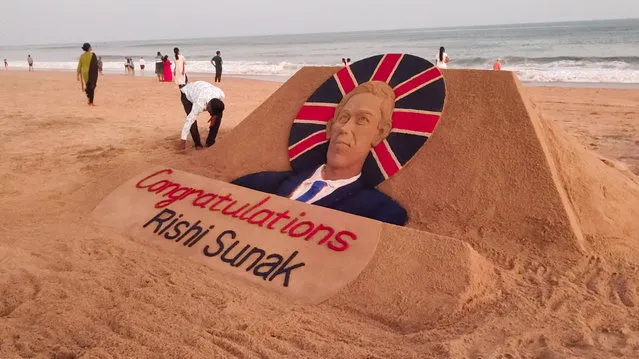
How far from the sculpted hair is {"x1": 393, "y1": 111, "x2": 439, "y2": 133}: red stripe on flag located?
0.20 ft

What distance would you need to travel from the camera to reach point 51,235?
154 inches

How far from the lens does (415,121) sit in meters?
4.01

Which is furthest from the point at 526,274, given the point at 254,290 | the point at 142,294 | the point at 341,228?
the point at 142,294

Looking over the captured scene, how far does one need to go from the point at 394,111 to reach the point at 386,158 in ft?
1.53

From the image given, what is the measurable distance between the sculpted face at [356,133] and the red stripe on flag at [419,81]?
0.24 m

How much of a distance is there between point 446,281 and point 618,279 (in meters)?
1.15

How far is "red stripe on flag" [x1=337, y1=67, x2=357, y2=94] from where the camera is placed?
446 cm

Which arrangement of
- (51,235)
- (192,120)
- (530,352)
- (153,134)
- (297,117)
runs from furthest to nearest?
(153,134), (192,120), (297,117), (51,235), (530,352)

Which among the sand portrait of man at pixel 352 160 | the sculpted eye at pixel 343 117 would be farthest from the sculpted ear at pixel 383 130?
the sculpted eye at pixel 343 117

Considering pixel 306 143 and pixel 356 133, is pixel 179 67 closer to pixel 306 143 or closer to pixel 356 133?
pixel 306 143

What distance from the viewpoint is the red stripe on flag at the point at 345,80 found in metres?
4.46

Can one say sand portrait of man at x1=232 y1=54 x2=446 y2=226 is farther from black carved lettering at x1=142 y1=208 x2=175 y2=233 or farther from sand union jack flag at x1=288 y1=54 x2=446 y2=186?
black carved lettering at x1=142 y1=208 x2=175 y2=233

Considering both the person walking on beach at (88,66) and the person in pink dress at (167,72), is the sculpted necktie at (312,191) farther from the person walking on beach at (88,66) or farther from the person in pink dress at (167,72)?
the person in pink dress at (167,72)

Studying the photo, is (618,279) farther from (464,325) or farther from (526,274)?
(464,325)
